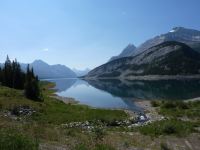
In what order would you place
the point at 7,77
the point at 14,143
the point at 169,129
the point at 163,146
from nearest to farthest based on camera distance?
the point at 14,143
the point at 163,146
the point at 169,129
the point at 7,77

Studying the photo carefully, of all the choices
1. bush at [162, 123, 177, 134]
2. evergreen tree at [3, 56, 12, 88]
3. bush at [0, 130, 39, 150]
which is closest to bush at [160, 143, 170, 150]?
bush at [162, 123, 177, 134]

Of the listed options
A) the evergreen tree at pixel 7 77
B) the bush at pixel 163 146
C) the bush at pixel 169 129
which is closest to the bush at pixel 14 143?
the bush at pixel 163 146

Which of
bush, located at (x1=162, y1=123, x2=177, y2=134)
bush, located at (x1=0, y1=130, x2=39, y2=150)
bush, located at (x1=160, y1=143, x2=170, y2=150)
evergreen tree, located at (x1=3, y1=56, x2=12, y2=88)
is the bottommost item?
bush, located at (x1=160, y1=143, x2=170, y2=150)

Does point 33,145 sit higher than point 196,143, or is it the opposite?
point 33,145

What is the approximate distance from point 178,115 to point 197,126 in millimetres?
14621

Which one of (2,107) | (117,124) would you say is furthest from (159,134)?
(2,107)

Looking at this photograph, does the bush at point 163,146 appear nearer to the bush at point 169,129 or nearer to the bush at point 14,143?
the bush at point 169,129

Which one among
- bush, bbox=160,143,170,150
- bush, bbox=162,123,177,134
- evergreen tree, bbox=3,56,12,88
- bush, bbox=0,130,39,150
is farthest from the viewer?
evergreen tree, bbox=3,56,12,88

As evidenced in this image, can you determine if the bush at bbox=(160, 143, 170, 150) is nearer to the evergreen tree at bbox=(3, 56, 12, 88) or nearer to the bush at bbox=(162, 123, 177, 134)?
the bush at bbox=(162, 123, 177, 134)

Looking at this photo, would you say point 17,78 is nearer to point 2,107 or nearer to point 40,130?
point 2,107

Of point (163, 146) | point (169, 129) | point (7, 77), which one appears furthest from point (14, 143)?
point (7, 77)

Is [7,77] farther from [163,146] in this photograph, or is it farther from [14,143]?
[14,143]

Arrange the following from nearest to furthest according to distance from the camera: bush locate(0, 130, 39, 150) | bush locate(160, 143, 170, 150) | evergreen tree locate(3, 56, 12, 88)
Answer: bush locate(0, 130, 39, 150)
bush locate(160, 143, 170, 150)
evergreen tree locate(3, 56, 12, 88)

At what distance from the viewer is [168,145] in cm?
2828
